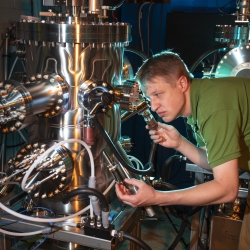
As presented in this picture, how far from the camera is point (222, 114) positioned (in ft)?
3.46

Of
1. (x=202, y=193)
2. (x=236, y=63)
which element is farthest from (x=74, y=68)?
(x=236, y=63)

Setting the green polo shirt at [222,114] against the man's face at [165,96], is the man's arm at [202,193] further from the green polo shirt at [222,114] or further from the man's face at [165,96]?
the man's face at [165,96]

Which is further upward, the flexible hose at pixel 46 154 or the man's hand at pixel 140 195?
the flexible hose at pixel 46 154

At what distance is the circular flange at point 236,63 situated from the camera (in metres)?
1.46

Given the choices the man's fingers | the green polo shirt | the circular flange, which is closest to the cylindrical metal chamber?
the man's fingers

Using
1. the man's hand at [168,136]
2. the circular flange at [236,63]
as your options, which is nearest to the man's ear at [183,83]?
the man's hand at [168,136]

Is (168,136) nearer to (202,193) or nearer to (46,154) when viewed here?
(202,193)

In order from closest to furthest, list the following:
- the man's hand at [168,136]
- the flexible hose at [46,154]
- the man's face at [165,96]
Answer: the flexible hose at [46,154], the man's face at [165,96], the man's hand at [168,136]

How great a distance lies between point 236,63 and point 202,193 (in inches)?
25.8

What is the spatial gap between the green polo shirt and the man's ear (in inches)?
0.8

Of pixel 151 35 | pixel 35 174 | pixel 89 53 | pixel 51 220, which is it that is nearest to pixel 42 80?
pixel 89 53

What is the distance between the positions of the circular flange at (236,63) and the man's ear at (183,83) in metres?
0.39

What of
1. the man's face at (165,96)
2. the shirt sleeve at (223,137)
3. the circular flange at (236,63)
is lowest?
the shirt sleeve at (223,137)

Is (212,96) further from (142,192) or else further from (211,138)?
(142,192)
